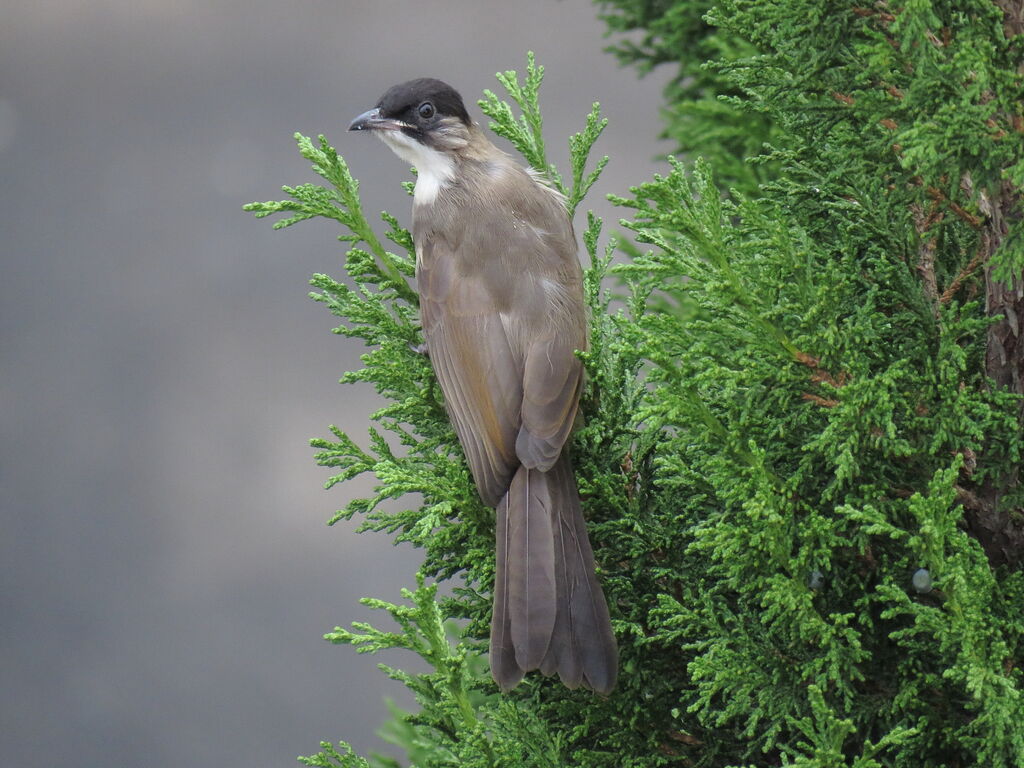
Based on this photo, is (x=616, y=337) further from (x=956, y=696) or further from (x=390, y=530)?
(x=956, y=696)

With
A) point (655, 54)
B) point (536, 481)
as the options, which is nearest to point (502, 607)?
point (536, 481)

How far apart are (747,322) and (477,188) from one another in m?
1.45

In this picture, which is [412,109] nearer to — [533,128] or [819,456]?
[533,128]

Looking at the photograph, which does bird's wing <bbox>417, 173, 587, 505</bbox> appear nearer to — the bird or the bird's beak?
the bird

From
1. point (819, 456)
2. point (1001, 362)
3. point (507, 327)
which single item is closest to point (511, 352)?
point (507, 327)

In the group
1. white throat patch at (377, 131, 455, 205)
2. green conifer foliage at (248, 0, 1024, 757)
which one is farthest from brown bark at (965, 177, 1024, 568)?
white throat patch at (377, 131, 455, 205)

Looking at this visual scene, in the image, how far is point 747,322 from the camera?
1964 mm

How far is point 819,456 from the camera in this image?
206 cm

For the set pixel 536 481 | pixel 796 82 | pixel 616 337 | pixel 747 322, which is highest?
pixel 796 82

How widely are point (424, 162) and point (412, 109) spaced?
16 centimetres

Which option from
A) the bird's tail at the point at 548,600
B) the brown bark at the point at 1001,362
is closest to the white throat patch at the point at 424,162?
the bird's tail at the point at 548,600

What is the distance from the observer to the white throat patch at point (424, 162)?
3303mm

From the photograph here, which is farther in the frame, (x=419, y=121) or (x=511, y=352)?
(x=419, y=121)

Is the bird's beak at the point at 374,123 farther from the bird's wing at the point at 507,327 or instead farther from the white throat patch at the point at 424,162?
the bird's wing at the point at 507,327
